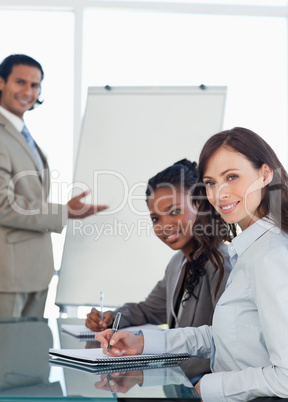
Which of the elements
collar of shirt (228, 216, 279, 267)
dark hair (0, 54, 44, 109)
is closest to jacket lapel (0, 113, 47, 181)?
dark hair (0, 54, 44, 109)

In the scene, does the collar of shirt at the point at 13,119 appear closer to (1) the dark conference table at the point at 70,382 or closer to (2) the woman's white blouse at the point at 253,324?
(1) the dark conference table at the point at 70,382

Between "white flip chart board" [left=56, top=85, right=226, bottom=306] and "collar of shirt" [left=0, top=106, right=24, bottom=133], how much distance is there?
1.43ft

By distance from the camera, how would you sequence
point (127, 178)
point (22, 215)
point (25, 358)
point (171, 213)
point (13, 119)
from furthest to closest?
point (127, 178) < point (13, 119) < point (22, 215) < point (171, 213) < point (25, 358)

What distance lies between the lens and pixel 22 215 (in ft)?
9.65

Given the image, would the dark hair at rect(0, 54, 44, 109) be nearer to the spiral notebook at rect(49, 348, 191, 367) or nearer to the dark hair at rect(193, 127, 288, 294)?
the dark hair at rect(193, 127, 288, 294)

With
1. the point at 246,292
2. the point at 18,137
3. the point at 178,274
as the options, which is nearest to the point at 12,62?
the point at 18,137

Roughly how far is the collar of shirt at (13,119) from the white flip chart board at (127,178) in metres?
0.44

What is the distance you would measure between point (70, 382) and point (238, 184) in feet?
2.08

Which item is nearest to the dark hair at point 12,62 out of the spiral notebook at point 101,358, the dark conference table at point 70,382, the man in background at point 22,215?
the man in background at point 22,215

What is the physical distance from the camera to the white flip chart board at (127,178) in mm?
3301

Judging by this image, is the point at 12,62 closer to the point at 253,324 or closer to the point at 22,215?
the point at 22,215

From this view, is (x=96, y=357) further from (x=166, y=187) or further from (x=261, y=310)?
(x=166, y=187)

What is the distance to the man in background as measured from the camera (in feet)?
9.66

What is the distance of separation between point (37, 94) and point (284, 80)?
1860mm
